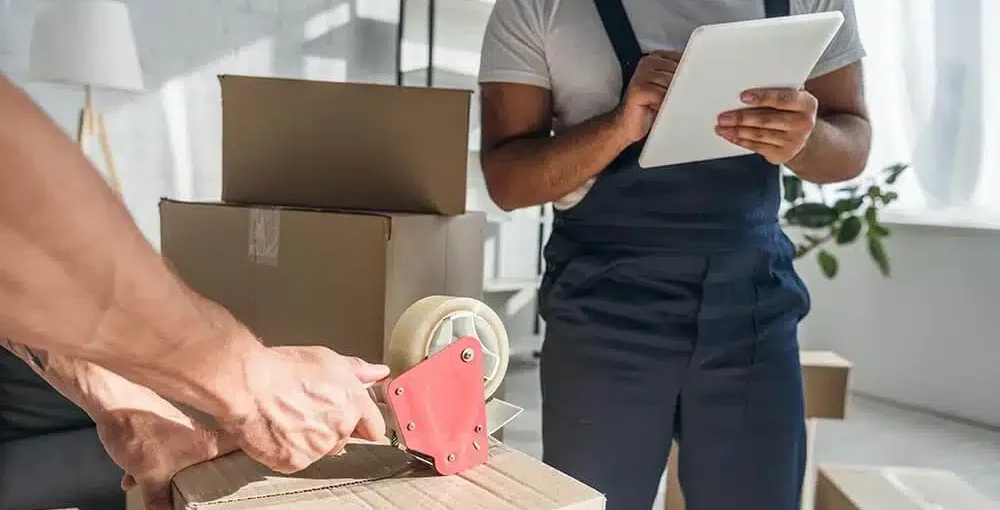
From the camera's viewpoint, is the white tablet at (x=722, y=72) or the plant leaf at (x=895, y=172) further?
the plant leaf at (x=895, y=172)

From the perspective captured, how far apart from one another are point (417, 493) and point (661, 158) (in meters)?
0.53

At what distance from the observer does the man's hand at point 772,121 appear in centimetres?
95

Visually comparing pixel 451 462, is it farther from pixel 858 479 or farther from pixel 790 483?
pixel 858 479

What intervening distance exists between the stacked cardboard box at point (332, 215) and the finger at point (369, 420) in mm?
293

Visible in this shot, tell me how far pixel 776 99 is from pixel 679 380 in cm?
34

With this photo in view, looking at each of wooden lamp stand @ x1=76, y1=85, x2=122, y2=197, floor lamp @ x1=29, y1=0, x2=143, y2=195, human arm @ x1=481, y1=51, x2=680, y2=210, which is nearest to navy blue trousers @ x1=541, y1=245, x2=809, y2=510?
human arm @ x1=481, y1=51, x2=680, y2=210

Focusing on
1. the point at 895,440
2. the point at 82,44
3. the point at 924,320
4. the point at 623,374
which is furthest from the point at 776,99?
the point at 924,320

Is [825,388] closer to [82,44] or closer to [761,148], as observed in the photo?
[761,148]

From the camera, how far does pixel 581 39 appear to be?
1.05 meters

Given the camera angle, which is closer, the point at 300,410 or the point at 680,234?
the point at 300,410

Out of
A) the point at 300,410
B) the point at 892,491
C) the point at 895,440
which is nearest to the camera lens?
the point at 300,410

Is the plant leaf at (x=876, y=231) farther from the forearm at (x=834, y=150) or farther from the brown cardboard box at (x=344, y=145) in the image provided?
the brown cardboard box at (x=344, y=145)

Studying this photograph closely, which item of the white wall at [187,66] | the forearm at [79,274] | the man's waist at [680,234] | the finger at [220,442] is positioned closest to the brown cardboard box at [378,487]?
the finger at [220,442]

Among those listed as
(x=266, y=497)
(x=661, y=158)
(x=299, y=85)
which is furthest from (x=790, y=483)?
(x=299, y=85)
